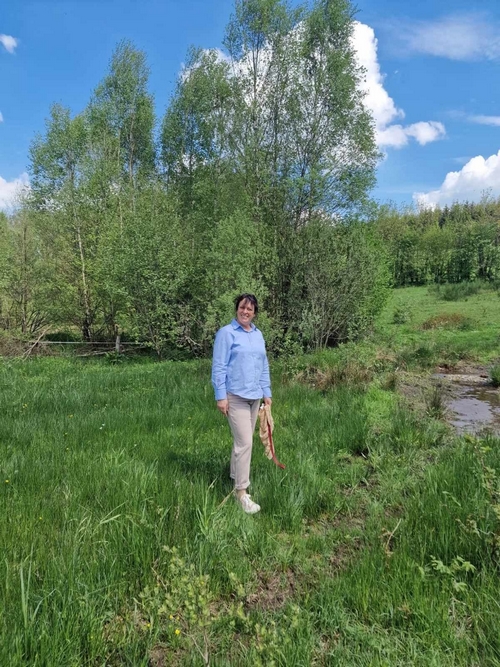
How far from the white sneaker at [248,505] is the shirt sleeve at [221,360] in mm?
981

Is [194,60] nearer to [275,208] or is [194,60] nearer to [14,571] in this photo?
[275,208]

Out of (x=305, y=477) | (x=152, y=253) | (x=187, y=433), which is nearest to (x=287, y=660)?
(x=305, y=477)

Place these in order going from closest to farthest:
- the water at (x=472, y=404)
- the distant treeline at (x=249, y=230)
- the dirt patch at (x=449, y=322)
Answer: the water at (x=472, y=404) < the distant treeline at (x=249, y=230) < the dirt patch at (x=449, y=322)

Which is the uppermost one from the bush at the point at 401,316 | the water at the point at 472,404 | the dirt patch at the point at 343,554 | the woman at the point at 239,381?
the woman at the point at 239,381

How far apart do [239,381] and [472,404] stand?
6906 mm

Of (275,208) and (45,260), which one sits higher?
(275,208)

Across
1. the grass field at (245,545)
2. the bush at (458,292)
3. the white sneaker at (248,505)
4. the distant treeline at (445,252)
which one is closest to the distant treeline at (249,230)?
the grass field at (245,545)

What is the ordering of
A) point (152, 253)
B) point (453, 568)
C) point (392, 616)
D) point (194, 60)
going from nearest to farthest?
point (392, 616) < point (453, 568) < point (152, 253) < point (194, 60)

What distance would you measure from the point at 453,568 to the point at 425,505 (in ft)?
2.83

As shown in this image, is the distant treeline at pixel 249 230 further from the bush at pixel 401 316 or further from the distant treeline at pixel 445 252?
the distant treeline at pixel 445 252

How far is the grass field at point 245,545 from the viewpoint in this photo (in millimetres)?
2152

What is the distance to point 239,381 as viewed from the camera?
12.7 feet

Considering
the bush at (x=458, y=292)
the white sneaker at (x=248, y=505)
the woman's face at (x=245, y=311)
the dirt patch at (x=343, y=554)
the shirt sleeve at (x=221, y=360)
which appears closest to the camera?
the dirt patch at (x=343, y=554)

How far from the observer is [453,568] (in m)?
2.63
